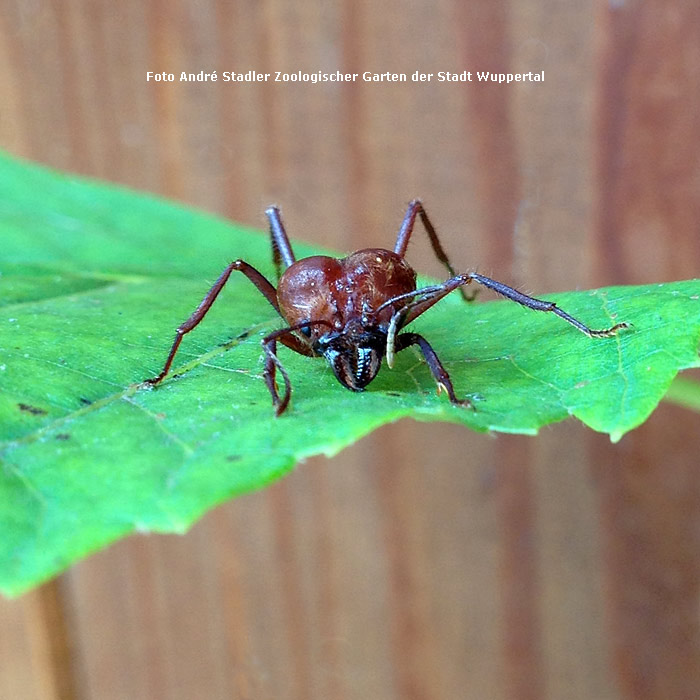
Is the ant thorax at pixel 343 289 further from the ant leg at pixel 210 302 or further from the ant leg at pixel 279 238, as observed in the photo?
the ant leg at pixel 279 238

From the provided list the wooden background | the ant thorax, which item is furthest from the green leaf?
the wooden background

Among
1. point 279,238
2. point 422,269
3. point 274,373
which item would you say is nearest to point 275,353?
point 274,373

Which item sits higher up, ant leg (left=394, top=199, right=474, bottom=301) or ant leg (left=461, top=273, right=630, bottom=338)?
ant leg (left=394, top=199, right=474, bottom=301)

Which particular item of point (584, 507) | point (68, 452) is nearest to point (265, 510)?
point (584, 507)

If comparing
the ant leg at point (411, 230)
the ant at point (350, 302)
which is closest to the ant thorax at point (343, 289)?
the ant at point (350, 302)

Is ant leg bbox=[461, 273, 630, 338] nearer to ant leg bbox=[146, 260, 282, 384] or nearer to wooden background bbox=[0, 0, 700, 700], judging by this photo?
ant leg bbox=[146, 260, 282, 384]

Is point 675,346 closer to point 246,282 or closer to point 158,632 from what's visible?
point 246,282

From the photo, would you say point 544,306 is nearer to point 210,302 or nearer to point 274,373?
point 274,373

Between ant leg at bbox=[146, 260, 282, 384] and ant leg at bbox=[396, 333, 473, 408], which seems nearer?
ant leg at bbox=[396, 333, 473, 408]
